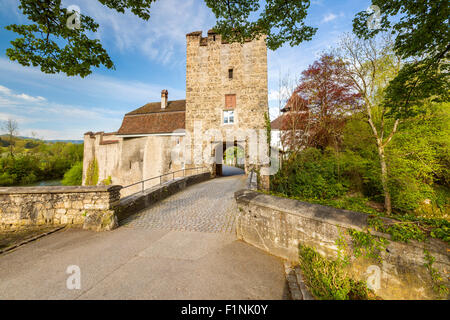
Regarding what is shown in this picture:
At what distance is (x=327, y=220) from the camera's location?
2.62 meters

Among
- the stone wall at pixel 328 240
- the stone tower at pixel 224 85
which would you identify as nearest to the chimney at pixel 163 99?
the stone tower at pixel 224 85

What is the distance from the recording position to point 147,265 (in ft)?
9.64

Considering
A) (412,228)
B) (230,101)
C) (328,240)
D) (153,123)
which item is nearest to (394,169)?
(412,228)

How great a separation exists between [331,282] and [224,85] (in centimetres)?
1336

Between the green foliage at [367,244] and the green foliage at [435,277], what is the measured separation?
348mm

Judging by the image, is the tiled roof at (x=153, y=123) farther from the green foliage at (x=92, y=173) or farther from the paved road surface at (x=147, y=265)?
the paved road surface at (x=147, y=265)

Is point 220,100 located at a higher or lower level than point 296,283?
higher

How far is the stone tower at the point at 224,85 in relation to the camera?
12.8m

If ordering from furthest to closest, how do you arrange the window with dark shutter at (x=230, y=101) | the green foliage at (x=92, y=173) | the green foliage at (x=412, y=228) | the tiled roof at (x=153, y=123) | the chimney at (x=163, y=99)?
1. the green foliage at (x=92, y=173)
2. the chimney at (x=163, y=99)
3. the tiled roof at (x=153, y=123)
4. the window with dark shutter at (x=230, y=101)
5. the green foliage at (x=412, y=228)

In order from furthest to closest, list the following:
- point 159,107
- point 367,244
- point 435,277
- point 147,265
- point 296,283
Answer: point 159,107, point 147,265, point 296,283, point 367,244, point 435,277

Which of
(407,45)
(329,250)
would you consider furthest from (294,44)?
(329,250)

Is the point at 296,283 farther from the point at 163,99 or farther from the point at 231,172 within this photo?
the point at 163,99

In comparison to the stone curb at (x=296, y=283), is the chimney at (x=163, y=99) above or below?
above

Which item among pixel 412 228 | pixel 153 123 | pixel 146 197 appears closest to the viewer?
pixel 412 228
